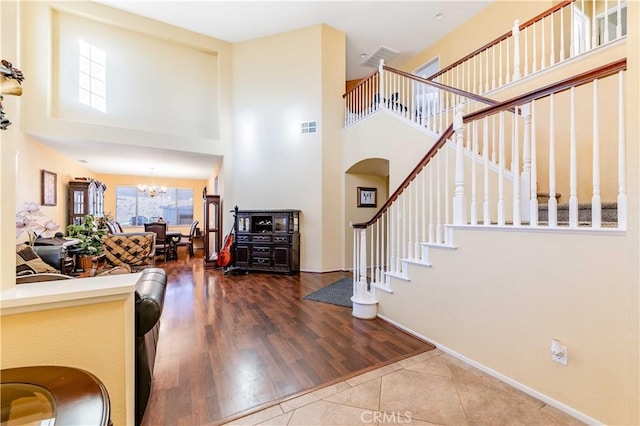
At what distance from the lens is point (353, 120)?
5246 mm

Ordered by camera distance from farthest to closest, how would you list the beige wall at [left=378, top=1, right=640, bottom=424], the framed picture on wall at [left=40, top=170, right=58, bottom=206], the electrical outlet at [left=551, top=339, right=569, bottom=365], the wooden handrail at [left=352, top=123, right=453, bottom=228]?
the framed picture on wall at [left=40, top=170, right=58, bottom=206], the wooden handrail at [left=352, top=123, right=453, bottom=228], the electrical outlet at [left=551, top=339, right=569, bottom=365], the beige wall at [left=378, top=1, right=640, bottom=424]

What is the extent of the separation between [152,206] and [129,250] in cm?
529

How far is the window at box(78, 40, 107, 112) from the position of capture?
4809mm

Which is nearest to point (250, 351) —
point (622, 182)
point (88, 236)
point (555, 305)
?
point (88, 236)

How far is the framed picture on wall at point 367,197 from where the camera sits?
5.66 metres

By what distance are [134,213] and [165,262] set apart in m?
4.07

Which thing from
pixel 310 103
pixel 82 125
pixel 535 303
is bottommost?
pixel 535 303

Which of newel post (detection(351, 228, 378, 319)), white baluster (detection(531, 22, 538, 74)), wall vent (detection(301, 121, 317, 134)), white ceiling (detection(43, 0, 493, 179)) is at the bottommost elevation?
newel post (detection(351, 228, 378, 319))

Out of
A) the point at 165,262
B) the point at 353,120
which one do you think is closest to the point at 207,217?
the point at 165,262

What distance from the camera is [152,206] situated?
945 centimetres

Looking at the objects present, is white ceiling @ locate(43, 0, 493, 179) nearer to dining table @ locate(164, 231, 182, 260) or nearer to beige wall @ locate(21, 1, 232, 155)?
beige wall @ locate(21, 1, 232, 155)

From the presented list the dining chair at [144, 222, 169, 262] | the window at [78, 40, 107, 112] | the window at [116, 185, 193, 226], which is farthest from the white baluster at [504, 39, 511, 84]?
the window at [116, 185, 193, 226]

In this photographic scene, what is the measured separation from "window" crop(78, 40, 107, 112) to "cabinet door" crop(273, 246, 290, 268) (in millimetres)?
4331

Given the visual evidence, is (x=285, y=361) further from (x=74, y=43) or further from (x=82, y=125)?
(x=74, y=43)
